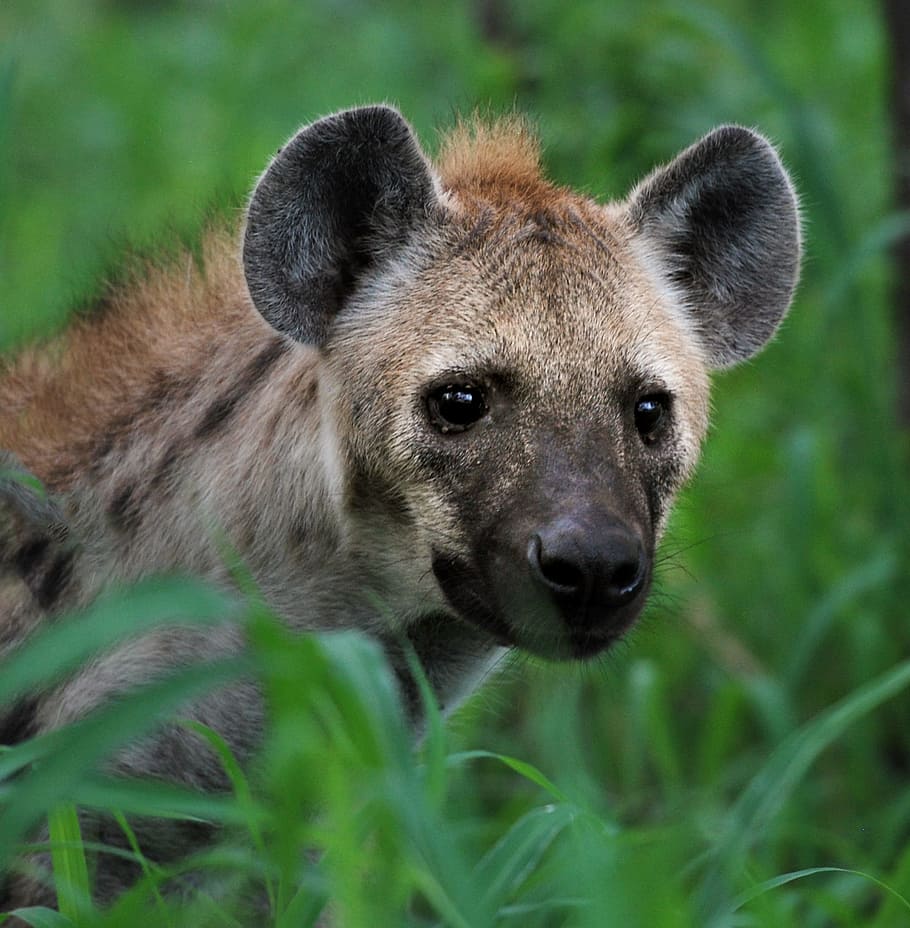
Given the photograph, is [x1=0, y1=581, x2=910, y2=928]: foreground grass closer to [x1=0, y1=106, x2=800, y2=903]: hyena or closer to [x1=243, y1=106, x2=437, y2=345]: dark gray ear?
[x1=0, y1=106, x2=800, y2=903]: hyena

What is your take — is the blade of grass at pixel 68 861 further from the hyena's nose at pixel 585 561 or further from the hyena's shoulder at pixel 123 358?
the hyena's shoulder at pixel 123 358

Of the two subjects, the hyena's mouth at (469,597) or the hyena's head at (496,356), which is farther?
the hyena's mouth at (469,597)

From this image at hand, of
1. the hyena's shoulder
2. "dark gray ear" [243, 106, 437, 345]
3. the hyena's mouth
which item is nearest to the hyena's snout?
the hyena's mouth

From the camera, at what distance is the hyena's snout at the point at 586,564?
237 centimetres

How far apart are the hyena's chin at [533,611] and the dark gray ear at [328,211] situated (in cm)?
50

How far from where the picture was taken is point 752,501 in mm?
4621

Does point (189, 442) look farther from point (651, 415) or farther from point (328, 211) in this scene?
point (651, 415)

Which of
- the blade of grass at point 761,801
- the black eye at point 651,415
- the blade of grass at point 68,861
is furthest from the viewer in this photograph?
the black eye at point 651,415

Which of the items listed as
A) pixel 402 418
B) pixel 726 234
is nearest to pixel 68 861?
pixel 402 418

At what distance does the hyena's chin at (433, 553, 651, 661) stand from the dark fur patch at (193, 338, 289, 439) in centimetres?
52

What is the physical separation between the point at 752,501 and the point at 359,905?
3.00 metres

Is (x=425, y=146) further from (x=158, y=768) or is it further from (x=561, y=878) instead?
(x=561, y=878)

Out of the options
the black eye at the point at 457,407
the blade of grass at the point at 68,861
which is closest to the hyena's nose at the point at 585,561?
the black eye at the point at 457,407

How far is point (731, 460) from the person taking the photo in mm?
4734
